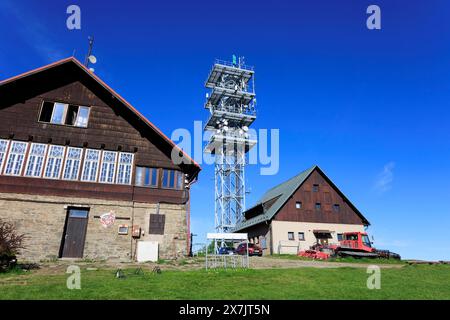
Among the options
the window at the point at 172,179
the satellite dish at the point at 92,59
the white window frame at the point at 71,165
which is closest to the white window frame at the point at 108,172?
the white window frame at the point at 71,165

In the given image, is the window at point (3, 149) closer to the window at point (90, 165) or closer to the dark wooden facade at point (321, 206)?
the window at point (90, 165)

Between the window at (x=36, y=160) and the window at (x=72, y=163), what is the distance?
1.42 meters

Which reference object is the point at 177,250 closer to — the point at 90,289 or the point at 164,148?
the point at 164,148

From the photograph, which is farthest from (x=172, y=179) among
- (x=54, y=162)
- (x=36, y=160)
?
(x=36, y=160)

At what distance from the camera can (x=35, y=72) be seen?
20531 millimetres

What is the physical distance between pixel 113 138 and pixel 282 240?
2028cm

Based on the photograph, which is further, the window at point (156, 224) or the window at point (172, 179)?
the window at point (172, 179)

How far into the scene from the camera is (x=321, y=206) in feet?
117

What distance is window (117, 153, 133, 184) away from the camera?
2086 centimetres

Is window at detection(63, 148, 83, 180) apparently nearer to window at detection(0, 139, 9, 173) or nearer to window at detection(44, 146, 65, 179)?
window at detection(44, 146, 65, 179)

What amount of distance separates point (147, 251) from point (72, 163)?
7.38 meters

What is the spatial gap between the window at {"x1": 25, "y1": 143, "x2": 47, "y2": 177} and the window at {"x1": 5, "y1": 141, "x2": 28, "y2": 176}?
0.41m

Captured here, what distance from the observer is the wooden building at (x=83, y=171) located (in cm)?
1892

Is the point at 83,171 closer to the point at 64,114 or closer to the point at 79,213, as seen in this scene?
the point at 79,213
